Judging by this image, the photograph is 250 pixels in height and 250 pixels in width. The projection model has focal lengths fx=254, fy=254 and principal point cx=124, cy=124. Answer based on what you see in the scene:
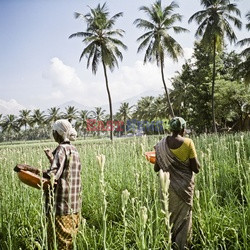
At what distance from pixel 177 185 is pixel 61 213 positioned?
45.7 inches

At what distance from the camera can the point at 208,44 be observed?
20.1m

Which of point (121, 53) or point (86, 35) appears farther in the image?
point (121, 53)

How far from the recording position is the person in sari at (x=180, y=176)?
8.39 ft

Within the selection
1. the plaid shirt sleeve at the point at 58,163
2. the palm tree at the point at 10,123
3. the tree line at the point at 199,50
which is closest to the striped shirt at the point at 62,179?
the plaid shirt sleeve at the point at 58,163

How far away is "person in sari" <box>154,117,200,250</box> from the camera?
256 centimetres

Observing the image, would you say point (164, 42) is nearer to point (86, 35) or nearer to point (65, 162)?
point (86, 35)

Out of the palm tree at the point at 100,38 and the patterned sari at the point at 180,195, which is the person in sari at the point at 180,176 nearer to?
the patterned sari at the point at 180,195

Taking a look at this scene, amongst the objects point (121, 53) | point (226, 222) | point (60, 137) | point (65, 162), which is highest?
point (121, 53)

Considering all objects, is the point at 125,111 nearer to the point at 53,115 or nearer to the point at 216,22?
the point at 53,115

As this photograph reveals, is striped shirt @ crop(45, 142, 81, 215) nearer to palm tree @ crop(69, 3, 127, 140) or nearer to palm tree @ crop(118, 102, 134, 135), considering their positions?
palm tree @ crop(69, 3, 127, 140)

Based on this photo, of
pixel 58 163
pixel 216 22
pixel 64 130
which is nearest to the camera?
pixel 58 163

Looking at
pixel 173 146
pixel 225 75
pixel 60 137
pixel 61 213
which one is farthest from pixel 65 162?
pixel 225 75

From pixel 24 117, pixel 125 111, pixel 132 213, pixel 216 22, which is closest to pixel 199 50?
pixel 216 22

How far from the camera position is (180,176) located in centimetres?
259
